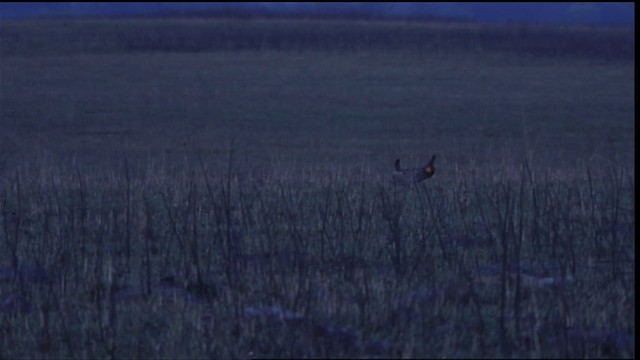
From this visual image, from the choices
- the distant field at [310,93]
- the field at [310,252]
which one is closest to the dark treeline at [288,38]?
the distant field at [310,93]

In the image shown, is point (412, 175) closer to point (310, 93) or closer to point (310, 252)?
point (310, 252)

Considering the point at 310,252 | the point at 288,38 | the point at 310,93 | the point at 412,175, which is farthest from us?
the point at 288,38

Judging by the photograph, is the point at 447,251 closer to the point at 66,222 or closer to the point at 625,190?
the point at 66,222

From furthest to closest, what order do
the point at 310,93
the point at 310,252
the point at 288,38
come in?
1. the point at 288,38
2. the point at 310,93
3. the point at 310,252

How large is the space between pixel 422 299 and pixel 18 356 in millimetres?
2354

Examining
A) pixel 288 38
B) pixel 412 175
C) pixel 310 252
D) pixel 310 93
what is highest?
pixel 310 252

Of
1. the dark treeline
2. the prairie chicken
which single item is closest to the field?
the prairie chicken

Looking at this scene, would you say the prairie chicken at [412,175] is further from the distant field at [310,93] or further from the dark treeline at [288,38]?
the dark treeline at [288,38]

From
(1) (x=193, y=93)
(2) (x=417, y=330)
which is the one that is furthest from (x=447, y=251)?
(1) (x=193, y=93)

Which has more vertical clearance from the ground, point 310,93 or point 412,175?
point 412,175

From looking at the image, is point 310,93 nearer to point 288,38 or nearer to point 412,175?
point 288,38

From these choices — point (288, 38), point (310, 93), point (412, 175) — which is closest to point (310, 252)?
point (412, 175)

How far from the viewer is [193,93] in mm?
37438

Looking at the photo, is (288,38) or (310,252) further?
(288,38)
